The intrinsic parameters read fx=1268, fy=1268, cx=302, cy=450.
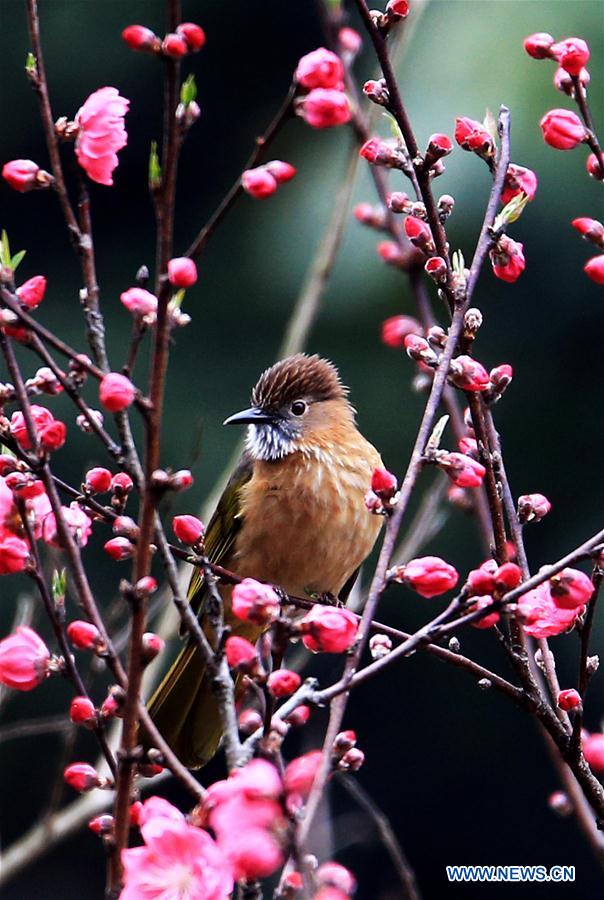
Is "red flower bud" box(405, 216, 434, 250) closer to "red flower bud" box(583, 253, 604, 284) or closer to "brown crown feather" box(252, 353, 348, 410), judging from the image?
"red flower bud" box(583, 253, 604, 284)

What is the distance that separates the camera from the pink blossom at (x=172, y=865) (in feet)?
4.04

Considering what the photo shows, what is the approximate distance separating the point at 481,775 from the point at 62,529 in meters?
5.45

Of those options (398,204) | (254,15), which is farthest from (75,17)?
(398,204)

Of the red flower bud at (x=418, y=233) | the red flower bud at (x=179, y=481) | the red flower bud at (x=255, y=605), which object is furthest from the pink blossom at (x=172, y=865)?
the red flower bud at (x=418, y=233)

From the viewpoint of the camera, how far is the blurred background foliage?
5746 mm

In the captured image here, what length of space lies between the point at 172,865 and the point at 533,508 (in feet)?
2.62

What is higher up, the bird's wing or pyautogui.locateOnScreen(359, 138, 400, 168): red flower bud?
pyautogui.locateOnScreen(359, 138, 400, 168): red flower bud

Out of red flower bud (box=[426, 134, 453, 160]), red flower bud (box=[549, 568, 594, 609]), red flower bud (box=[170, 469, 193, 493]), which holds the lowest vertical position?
red flower bud (box=[549, 568, 594, 609])

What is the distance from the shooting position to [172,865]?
51.3 inches

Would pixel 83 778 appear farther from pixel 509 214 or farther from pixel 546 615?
pixel 509 214

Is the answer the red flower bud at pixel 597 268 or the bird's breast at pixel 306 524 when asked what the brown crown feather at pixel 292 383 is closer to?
the bird's breast at pixel 306 524

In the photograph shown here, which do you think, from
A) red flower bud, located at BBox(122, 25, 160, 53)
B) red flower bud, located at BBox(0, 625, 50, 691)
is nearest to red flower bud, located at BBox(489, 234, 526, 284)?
red flower bud, located at BBox(122, 25, 160, 53)

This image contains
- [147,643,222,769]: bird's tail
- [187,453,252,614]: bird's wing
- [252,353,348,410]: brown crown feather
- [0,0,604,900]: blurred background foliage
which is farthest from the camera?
[0,0,604,900]: blurred background foliage

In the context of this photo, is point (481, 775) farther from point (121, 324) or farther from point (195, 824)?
point (195, 824)
